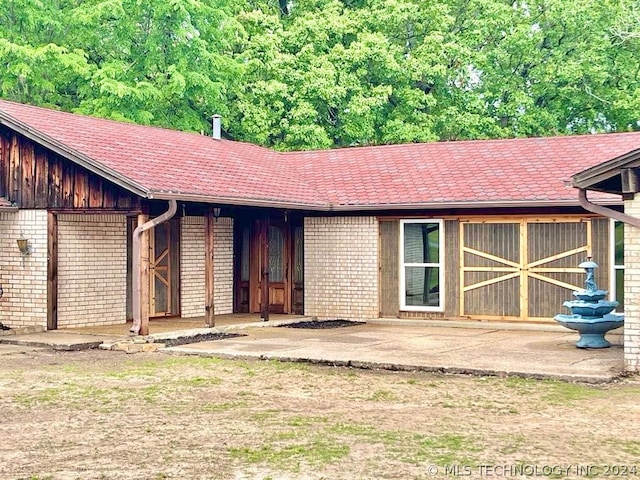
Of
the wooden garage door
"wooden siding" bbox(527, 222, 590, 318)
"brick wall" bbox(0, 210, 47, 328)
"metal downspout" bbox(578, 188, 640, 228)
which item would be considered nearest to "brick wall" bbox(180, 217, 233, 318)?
"brick wall" bbox(0, 210, 47, 328)

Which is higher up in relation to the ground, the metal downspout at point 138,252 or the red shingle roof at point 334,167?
the red shingle roof at point 334,167

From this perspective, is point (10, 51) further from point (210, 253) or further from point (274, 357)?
point (274, 357)

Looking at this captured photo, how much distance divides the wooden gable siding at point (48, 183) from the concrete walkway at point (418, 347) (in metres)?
2.27

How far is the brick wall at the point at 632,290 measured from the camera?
1113 cm

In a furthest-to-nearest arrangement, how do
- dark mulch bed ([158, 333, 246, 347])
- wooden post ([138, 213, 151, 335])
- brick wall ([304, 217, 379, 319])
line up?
brick wall ([304, 217, 379, 319])
wooden post ([138, 213, 151, 335])
dark mulch bed ([158, 333, 246, 347])

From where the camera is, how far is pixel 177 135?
67.4ft

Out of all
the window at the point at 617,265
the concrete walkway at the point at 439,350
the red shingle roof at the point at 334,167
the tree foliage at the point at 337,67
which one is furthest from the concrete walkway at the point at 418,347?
the tree foliage at the point at 337,67

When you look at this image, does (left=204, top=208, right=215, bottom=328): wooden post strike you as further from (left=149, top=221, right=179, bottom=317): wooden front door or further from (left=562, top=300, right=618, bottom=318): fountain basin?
(left=562, top=300, right=618, bottom=318): fountain basin

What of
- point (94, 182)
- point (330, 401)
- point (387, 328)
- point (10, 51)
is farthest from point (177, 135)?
point (330, 401)

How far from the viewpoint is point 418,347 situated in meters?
13.8

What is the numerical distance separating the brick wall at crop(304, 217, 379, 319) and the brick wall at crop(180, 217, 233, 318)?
187cm

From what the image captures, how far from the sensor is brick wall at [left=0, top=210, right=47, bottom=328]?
16.1 metres

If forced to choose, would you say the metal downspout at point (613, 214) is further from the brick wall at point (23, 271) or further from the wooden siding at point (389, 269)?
the brick wall at point (23, 271)

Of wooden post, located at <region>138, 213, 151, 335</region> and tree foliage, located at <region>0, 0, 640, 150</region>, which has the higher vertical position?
tree foliage, located at <region>0, 0, 640, 150</region>
